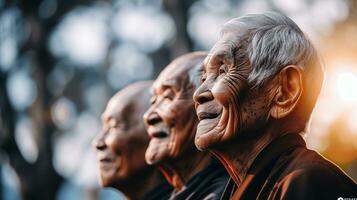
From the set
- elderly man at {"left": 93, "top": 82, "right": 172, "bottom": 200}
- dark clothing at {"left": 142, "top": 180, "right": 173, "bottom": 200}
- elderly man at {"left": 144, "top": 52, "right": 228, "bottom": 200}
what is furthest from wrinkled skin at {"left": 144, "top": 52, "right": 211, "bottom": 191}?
elderly man at {"left": 93, "top": 82, "right": 172, "bottom": 200}

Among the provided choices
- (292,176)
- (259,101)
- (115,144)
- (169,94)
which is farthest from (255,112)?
(115,144)

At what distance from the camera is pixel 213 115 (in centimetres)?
334

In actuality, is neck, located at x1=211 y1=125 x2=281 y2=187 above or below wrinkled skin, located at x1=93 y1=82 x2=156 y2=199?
above

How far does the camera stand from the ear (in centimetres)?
326

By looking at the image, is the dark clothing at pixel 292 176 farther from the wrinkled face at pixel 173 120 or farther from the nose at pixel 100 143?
the nose at pixel 100 143

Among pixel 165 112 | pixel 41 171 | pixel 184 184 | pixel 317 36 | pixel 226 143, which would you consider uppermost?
pixel 226 143

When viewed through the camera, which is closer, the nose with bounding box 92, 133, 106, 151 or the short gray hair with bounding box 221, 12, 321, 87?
the short gray hair with bounding box 221, 12, 321, 87

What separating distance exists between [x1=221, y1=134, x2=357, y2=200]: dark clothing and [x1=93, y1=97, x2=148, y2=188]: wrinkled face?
1907 millimetres

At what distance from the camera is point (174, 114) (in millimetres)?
4523

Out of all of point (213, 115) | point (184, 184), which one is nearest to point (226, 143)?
point (213, 115)

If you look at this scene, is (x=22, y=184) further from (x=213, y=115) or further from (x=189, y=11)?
(x=213, y=115)

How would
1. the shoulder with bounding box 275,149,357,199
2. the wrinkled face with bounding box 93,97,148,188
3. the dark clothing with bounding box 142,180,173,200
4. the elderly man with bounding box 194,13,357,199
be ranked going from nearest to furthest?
1. the shoulder with bounding box 275,149,357,199
2. the elderly man with bounding box 194,13,357,199
3. the dark clothing with bounding box 142,180,173,200
4. the wrinkled face with bounding box 93,97,148,188

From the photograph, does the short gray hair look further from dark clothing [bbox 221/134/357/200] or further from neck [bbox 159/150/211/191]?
neck [bbox 159/150/211/191]

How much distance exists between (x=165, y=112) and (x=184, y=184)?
1.36 ft
